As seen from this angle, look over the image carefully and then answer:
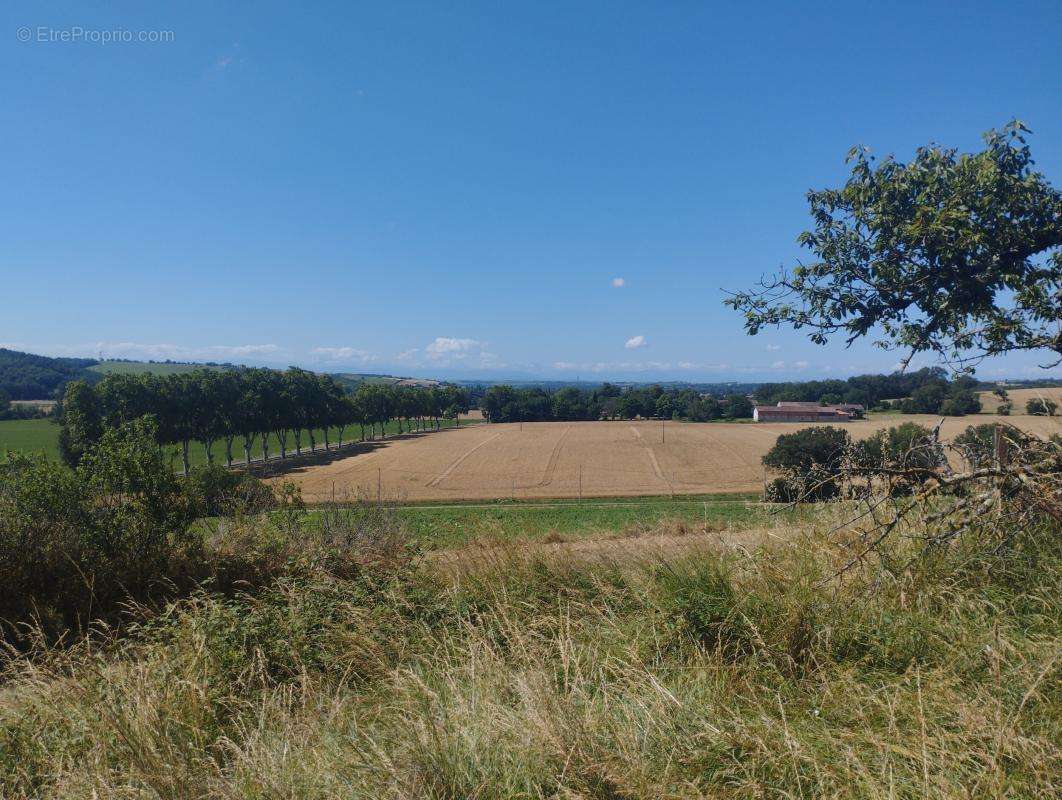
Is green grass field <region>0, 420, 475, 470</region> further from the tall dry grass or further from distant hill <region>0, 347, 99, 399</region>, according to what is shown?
the tall dry grass

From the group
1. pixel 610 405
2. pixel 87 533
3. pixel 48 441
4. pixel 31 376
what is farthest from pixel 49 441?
pixel 610 405

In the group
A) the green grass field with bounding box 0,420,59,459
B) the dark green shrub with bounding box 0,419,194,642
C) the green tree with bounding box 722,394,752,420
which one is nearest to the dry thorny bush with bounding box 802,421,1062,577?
the dark green shrub with bounding box 0,419,194,642

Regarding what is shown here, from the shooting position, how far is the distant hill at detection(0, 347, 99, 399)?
297ft

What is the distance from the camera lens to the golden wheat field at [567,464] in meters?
38.2

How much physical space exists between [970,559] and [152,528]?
963 cm

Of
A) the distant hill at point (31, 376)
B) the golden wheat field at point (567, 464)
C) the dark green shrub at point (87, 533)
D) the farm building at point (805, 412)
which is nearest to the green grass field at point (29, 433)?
the distant hill at point (31, 376)

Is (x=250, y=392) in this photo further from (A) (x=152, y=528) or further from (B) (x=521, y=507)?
(A) (x=152, y=528)

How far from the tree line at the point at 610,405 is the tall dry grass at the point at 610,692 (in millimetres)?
79093

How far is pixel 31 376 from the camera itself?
314 feet

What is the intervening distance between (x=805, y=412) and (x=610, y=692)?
67.7 metres

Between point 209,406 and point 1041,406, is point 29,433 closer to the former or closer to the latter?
point 209,406

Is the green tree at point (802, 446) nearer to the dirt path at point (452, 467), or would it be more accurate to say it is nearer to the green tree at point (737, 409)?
the dirt path at point (452, 467)

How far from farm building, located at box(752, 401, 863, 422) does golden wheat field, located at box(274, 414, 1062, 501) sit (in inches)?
80.2

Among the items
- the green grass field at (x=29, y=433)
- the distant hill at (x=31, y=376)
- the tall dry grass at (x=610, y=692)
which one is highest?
the distant hill at (x=31, y=376)
